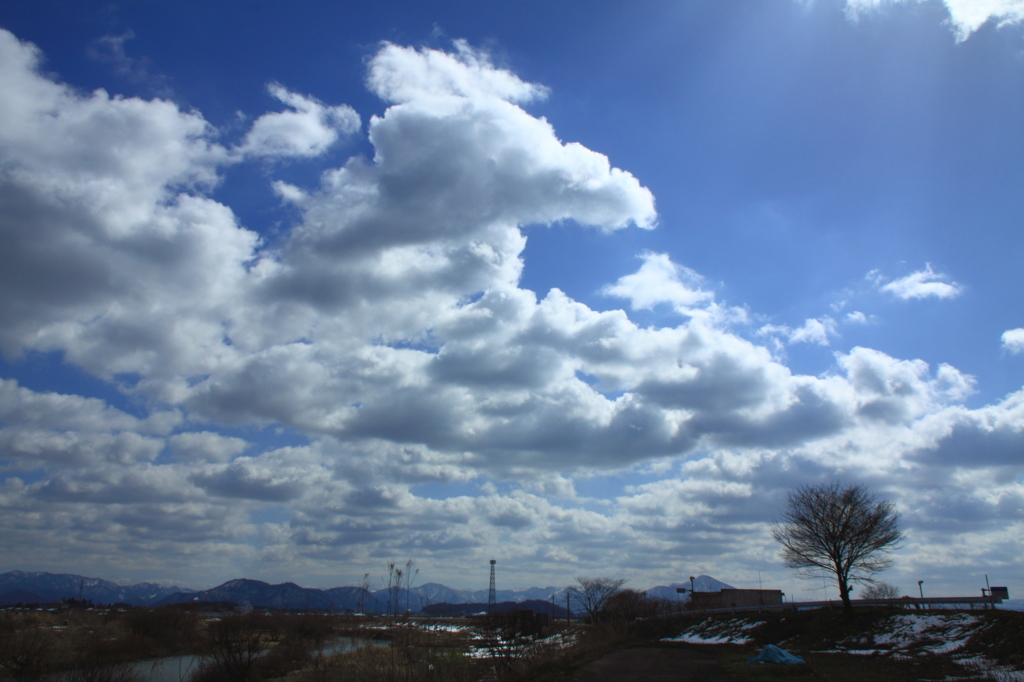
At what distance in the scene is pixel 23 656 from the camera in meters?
45.6

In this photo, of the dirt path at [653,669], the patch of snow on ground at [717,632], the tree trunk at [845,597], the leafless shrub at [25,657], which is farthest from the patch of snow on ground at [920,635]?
the leafless shrub at [25,657]

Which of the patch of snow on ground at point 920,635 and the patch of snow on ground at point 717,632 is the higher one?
the patch of snow on ground at point 920,635

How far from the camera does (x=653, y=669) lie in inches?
1261

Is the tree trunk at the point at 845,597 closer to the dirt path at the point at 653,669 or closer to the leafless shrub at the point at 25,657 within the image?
the dirt path at the point at 653,669

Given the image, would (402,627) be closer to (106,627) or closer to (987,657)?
(987,657)

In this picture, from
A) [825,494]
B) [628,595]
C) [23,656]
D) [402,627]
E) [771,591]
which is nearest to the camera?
[402,627]

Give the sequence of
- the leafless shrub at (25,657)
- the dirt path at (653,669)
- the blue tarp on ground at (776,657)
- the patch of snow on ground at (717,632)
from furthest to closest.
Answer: the patch of snow on ground at (717,632)
the leafless shrub at (25,657)
the blue tarp on ground at (776,657)
the dirt path at (653,669)

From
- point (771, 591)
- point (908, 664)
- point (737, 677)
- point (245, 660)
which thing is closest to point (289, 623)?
point (245, 660)

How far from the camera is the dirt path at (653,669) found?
27547mm

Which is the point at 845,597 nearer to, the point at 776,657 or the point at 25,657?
A: the point at 776,657

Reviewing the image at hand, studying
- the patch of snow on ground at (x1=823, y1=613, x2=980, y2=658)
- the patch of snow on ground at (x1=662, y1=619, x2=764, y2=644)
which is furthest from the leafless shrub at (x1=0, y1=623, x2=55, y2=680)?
the patch of snow on ground at (x1=823, y1=613, x2=980, y2=658)

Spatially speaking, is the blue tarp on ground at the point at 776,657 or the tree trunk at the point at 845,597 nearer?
the blue tarp on ground at the point at 776,657

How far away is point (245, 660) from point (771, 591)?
87.6 m

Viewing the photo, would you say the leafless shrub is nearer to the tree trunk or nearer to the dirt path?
the dirt path
